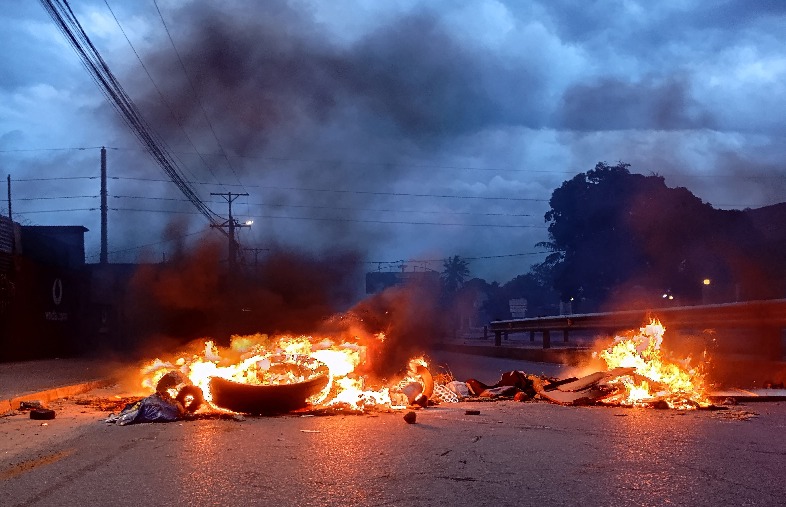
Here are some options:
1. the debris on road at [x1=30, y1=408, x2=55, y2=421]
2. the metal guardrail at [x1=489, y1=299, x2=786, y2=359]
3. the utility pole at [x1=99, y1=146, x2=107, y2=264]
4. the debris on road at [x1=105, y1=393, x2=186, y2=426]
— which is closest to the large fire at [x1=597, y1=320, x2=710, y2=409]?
the metal guardrail at [x1=489, y1=299, x2=786, y2=359]

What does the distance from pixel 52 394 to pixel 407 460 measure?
9857mm

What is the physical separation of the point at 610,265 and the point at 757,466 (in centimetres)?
4673

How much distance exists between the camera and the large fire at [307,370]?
11.4 metres

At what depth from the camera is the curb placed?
1227 cm

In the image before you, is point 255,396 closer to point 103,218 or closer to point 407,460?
point 407,460

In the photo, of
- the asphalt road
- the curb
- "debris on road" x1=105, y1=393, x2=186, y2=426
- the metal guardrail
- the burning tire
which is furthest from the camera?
the metal guardrail

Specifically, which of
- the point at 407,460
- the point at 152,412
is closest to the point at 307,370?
the point at 152,412

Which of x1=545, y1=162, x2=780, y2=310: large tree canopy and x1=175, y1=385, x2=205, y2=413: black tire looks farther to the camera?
x1=545, y1=162, x2=780, y2=310: large tree canopy

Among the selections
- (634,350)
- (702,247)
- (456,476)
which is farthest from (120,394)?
(702,247)

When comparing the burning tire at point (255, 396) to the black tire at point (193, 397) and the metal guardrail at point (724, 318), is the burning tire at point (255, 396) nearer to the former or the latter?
the black tire at point (193, 397)

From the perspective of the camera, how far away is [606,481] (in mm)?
5773

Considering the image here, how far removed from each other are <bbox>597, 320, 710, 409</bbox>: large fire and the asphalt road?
0.88 m

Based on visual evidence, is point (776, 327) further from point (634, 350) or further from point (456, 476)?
point (456, 476)

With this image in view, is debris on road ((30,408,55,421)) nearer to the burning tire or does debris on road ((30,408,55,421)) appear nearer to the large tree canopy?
the burning tire
